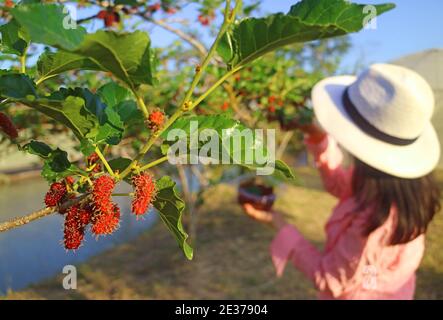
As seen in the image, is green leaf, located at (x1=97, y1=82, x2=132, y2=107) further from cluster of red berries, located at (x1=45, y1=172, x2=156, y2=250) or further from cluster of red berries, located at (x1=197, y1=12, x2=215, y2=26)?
cluster of red berries, located at (x1=197, y1=12, x2=215, y2=26)

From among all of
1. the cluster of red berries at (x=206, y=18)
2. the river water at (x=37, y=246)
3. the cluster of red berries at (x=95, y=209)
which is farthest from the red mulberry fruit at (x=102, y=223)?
the river water at (x=37, y=246)

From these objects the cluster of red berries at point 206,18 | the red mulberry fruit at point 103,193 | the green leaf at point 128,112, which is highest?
the cluster of red berries at point 206,18

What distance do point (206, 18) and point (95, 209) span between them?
2.02m

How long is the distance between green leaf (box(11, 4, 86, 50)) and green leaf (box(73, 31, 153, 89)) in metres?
0.02

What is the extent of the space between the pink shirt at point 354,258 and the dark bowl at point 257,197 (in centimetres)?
17

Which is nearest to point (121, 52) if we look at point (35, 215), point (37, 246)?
point (35, 215)

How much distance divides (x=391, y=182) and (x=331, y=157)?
0.35 m

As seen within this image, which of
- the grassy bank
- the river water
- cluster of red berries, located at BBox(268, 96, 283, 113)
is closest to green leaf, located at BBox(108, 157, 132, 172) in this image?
cluster of red berries, located at BBox(268, 96, 283, 113)

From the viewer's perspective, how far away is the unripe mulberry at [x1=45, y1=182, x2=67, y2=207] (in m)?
0.56

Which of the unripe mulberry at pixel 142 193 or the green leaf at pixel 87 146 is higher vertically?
the green leaf at pixel 87 146

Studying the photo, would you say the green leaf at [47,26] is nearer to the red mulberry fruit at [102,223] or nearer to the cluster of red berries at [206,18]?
the red mulberry fruit at [102,223]

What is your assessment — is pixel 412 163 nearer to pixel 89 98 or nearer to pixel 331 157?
pixel 331 157

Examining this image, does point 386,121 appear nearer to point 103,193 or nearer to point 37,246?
point 103,193

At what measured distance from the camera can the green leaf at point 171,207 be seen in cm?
56
